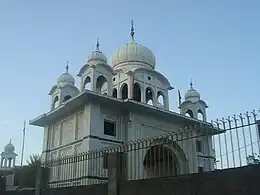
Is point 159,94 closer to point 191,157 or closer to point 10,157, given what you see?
point 191,157

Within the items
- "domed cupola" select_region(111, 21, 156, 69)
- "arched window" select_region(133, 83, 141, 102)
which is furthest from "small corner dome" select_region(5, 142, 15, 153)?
"arched window" select_region(133, 83, 141, 102)

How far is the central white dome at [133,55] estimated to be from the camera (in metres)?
23.6

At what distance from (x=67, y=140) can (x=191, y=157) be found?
23.9 feet

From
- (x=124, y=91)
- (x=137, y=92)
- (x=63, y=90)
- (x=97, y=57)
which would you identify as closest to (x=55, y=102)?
(x=63, y=90)

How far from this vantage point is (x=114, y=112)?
59.8 feet

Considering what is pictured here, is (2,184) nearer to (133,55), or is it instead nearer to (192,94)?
(133,55)

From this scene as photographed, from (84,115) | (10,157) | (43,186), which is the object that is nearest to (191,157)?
(84,115)

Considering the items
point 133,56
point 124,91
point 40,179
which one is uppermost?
point 133,56

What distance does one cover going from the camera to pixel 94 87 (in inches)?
714

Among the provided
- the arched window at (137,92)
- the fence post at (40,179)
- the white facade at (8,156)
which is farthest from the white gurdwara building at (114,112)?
the white facade at (8,156)

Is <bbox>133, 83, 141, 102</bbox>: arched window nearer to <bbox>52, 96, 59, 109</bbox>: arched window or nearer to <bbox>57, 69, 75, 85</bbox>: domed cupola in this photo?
<bbox>57, 69, 75, 85</bbox>: domed cupola

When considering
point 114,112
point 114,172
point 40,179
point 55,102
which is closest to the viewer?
point 114,172

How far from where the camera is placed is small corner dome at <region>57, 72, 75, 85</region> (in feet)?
70.1

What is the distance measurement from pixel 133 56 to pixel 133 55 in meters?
0.07
